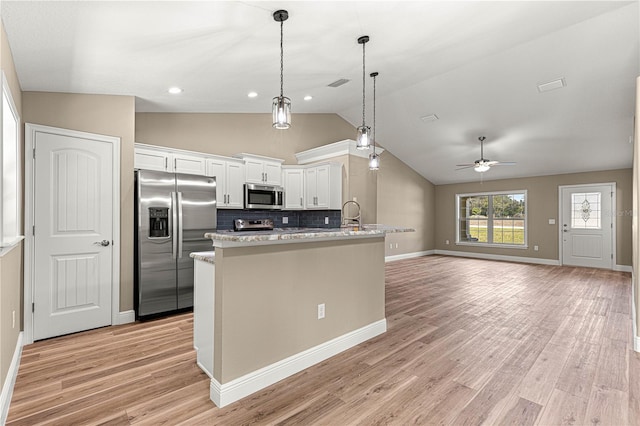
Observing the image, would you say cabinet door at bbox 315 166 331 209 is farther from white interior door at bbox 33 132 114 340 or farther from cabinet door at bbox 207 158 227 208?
white interior door at bbox 33 132 114 340

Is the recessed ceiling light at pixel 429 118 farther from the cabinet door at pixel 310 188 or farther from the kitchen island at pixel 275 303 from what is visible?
the kitchen island at pixel 275 303

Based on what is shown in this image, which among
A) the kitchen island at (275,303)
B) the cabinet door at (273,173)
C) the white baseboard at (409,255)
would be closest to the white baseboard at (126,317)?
the kitchen island at (275,303)

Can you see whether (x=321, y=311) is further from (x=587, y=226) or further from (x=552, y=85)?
(x=587, y=226)

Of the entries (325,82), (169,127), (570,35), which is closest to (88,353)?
(169,127)

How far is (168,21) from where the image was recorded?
2.38m

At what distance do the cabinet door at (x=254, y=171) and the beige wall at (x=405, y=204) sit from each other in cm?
350

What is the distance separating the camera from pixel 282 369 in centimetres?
233

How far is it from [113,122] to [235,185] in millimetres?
1934

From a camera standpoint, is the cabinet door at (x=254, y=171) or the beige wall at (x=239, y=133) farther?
the cabinet door at (x=254, y=171)

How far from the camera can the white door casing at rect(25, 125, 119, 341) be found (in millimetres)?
3086

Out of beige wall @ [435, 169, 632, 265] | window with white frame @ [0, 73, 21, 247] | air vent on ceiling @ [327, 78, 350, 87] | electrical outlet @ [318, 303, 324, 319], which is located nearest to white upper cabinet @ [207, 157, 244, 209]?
air vent on ceiling @ [327, 78, 350, 87]

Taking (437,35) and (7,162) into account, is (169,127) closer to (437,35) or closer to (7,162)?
(7,162)

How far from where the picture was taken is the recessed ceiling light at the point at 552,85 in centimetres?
468

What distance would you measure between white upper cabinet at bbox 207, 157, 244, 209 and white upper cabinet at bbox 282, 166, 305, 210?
1005mm
